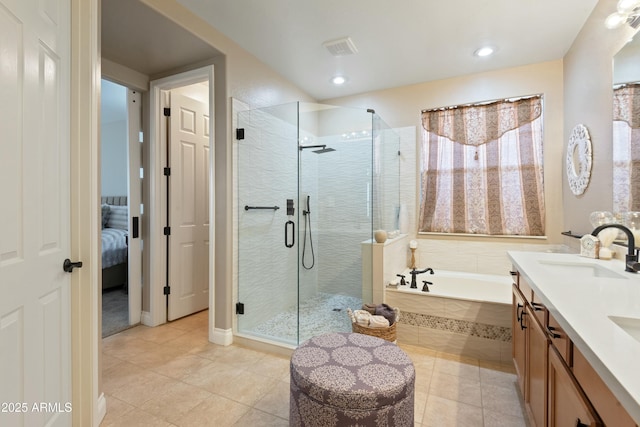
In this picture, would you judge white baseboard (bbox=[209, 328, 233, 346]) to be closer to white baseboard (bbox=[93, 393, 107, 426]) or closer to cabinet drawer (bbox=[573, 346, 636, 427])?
white baseboard (bbox=[93, 393, 107, 426])

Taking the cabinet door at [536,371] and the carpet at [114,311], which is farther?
the carpet at [114,311]

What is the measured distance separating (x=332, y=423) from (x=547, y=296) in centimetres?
93

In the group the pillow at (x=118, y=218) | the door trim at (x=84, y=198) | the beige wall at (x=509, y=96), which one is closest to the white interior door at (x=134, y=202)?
the door trim at (x=84, y=198)

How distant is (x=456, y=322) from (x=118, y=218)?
484cm

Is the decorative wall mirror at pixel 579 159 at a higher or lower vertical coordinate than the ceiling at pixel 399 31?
lower

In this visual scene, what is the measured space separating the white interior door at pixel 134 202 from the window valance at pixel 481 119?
300 centimetres

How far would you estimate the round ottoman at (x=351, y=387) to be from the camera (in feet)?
3.67

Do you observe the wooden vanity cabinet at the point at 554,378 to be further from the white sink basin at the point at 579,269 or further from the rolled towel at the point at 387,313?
the rolled towel at the point at 387,313

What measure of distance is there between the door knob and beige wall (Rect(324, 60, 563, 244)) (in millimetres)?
3113

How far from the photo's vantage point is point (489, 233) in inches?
125

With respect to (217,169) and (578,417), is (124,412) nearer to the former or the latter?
(217,169)

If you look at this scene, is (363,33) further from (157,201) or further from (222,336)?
(222,336)

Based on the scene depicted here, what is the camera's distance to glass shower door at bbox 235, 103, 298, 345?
107 inches

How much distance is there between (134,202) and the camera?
9.61 ft
